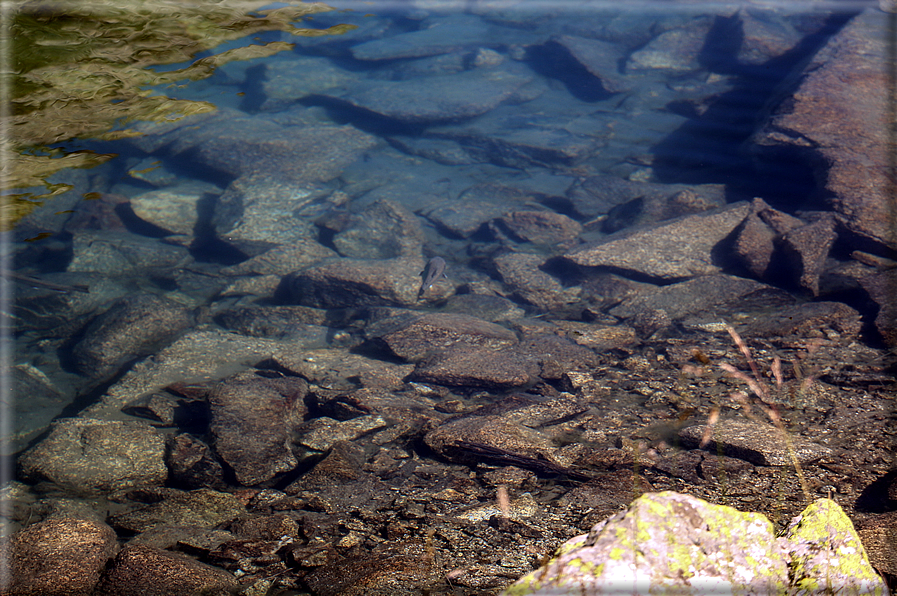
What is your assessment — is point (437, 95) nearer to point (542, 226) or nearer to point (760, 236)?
point (542, 226)

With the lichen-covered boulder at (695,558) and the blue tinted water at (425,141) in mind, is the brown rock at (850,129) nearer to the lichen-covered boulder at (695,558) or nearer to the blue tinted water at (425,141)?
the blue tinted water at (425,141)

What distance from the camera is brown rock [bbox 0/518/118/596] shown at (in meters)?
2.19

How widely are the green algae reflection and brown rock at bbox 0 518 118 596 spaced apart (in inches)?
197

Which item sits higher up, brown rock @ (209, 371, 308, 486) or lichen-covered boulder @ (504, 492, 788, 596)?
lichen-covered boulder @ (504, 492, 788, 596)

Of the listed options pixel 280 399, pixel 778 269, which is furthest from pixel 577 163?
pixel 280 399

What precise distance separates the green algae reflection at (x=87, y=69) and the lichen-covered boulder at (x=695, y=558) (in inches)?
280

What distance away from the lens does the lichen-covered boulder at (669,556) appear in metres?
1.32

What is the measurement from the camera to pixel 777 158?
293 inches

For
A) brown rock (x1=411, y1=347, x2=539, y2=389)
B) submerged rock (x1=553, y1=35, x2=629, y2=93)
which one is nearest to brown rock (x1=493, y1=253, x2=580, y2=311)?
brown rock (x1=411, y1=347, x2=539, y2=389)

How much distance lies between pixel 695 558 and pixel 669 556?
0.29ft

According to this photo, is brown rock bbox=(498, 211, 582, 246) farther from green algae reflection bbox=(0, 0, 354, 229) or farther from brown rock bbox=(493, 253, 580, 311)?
green algae reflection bbox=(0, 0, 354, 229)

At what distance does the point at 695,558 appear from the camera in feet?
4.57

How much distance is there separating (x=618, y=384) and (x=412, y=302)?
3.22 meters

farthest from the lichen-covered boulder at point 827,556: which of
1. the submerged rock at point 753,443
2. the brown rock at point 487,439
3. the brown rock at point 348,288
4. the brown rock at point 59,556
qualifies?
the brown rock at point 348,288
